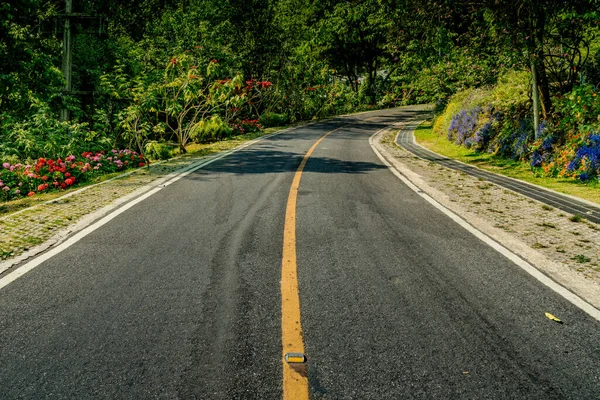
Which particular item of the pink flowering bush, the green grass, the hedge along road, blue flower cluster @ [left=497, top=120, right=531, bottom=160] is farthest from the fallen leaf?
blue flower cluster @ [left=497, top=120, right=531, bottom=160]

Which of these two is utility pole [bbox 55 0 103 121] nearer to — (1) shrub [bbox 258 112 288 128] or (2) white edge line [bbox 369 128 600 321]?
(1) shrub [bbox 258 112 288 128]

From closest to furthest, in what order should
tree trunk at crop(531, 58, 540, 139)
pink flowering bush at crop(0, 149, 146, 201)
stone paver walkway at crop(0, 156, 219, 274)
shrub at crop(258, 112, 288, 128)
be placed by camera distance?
1. stone paver walkway at crop(0, 156, 219, 274)
2. pink flowering bush at crop(0, 149, 146, 201)
3. tree trunk at crop(531, 58, 540, 139)
4. shrub at crop(258, 112, 288, 128)

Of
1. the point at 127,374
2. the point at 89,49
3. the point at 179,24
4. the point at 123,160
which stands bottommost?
the point at 127,374

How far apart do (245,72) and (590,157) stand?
2109 cm

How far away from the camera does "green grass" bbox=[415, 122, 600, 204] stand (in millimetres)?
8648

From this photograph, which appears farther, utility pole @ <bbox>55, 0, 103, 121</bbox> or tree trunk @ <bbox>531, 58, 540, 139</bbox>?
utility pole @ <bbox>55, 0, 103, 121</bbox>

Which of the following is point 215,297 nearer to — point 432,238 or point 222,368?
point 222,368

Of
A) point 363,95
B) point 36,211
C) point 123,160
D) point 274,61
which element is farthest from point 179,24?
point 363,95

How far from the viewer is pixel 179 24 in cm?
2308

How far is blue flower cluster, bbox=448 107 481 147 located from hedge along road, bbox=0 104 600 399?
1141 cm

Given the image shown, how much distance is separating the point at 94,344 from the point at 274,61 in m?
26.6

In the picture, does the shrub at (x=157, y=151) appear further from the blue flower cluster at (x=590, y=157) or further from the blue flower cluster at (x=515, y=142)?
the blue flower cluster at (x=590, y=157)

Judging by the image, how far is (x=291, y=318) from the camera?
3.38m

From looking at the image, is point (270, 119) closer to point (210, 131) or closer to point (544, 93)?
point (210, 131)
